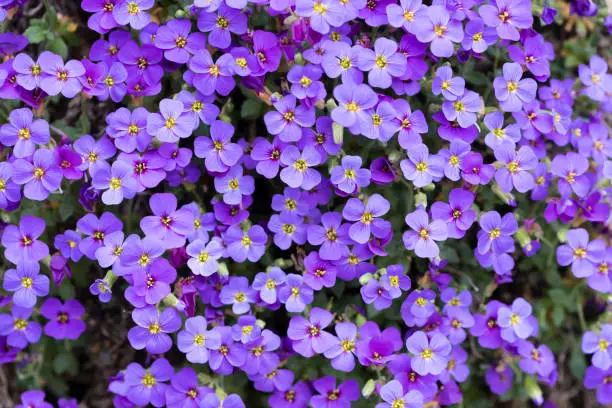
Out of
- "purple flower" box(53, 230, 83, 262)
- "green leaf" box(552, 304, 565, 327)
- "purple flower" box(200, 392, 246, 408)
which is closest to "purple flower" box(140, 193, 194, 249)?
"purple flower" box(53, 230, 83, 262)

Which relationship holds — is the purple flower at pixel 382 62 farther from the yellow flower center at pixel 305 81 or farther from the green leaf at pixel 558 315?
the green leaf at pixel 558 315

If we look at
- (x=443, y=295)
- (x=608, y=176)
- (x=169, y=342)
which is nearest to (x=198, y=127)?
(x=169, y=342)

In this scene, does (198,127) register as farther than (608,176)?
No

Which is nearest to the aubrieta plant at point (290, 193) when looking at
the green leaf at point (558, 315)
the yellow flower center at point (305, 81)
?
the yellow flower center at point (305, 81)

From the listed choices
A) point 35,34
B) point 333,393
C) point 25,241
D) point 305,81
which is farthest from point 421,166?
point 35,34

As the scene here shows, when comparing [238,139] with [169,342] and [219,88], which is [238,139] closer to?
[219,88]
